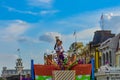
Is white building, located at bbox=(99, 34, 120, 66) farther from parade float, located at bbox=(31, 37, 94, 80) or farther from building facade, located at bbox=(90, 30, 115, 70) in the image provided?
parade float, located at bbox=(31, 37, 94, 80)

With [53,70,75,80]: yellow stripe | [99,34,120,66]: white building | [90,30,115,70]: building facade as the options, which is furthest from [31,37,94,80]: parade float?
[90,30,115,70]: building facade

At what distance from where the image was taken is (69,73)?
127 ft

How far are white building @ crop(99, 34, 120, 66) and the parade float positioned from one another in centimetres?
3438

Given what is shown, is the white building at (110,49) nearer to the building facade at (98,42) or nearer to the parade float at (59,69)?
the building facade at (98,42)

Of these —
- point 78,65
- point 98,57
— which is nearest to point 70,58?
point 78,65

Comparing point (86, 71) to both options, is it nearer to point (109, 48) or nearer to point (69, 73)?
point (69, 73)

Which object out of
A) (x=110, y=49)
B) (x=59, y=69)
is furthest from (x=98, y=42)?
(x=59, y=69)

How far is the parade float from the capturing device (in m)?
39.2

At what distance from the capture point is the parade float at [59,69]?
1544 inches

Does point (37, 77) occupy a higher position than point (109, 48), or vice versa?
point (109, 48)

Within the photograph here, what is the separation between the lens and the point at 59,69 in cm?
3944

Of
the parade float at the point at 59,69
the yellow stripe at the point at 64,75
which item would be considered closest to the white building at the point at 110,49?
the parade float at the point at 59,69

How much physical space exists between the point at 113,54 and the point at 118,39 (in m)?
2.26

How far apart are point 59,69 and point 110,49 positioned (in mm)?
36524
